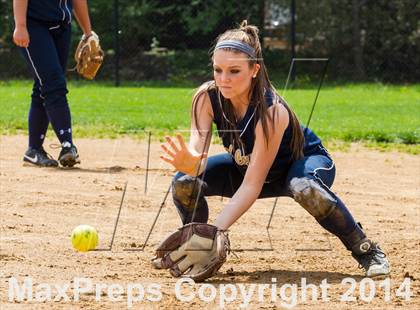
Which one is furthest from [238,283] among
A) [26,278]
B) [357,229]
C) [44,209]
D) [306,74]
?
[306,74]

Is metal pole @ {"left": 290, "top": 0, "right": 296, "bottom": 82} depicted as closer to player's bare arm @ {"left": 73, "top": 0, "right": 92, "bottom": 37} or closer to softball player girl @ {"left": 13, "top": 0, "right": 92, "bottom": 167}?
player's bare arm @ {"left": 73, "top": 0, "right": 92, "bottom": 37}

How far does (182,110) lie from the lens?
45.1 ft

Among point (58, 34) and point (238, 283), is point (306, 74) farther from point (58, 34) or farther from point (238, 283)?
point (238, 283)

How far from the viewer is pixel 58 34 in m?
8.46

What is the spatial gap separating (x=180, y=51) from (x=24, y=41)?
43.7ft

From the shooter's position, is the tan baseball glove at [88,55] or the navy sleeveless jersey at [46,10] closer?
the navy sleeveless jersey at [46,10]

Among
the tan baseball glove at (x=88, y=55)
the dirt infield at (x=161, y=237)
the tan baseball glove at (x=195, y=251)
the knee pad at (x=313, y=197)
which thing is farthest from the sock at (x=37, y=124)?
the knee pad at (x=313, y=197)

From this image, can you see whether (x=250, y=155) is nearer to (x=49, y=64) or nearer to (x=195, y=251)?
(x=195, y=251)

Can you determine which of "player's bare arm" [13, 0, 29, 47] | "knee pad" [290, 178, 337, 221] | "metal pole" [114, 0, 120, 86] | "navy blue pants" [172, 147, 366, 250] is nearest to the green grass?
"metal pole" [114, 0, 120, 86]

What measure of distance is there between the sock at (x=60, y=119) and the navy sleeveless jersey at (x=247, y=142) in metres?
3.40

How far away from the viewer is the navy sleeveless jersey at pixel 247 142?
4.97 m

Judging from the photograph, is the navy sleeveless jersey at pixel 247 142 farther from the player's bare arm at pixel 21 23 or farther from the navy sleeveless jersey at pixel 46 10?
the navy sleeveless jersey at pixel 46 10

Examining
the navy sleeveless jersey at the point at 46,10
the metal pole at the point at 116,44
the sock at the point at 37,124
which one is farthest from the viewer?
the metal pole at the point at 116,44

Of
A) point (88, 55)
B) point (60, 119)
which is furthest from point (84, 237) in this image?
point (88, 55)
